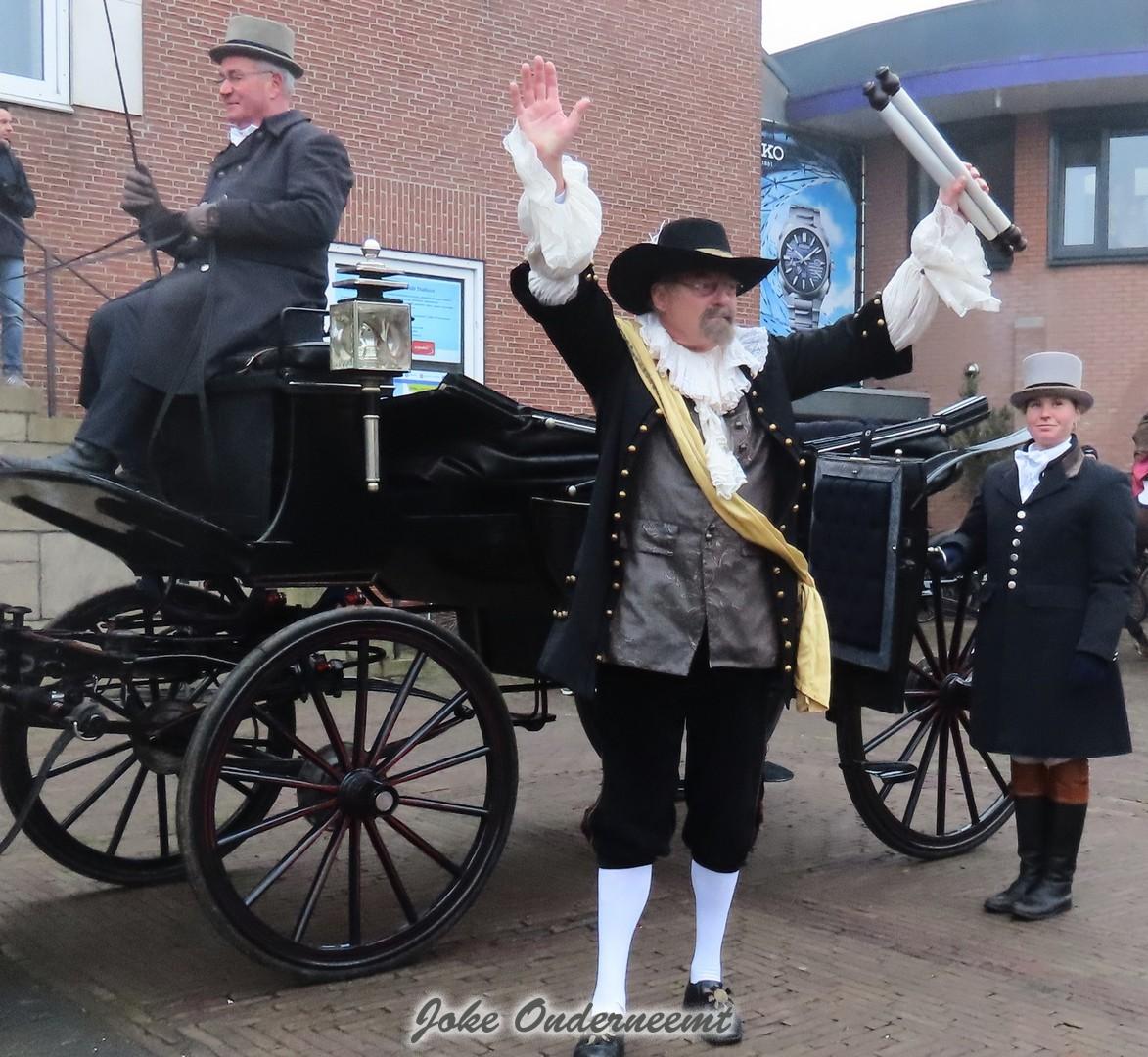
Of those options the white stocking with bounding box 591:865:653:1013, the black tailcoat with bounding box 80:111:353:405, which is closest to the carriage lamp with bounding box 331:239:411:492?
the black tailcoat with bounding box 80:111:353:405

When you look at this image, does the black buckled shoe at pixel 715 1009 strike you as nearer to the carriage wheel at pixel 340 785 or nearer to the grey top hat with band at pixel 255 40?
the carriage wheel at pixel 340 785

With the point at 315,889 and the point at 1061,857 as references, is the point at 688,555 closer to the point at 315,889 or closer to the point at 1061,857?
the point at 315,889

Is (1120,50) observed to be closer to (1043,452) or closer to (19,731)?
(1043,452)

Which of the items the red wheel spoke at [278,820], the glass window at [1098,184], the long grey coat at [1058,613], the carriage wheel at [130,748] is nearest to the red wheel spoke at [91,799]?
the carriage wheel at [130,748]

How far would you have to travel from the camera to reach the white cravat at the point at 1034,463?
4468 mm

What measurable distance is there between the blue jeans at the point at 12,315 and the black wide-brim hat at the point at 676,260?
5.74ft

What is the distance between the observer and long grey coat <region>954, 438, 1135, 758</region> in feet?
14.1

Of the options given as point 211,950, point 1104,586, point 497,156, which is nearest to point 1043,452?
point 1104,586

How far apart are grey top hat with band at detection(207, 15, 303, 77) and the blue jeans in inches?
31.8

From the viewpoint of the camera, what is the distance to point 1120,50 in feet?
53.6

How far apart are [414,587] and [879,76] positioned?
1.97 meters

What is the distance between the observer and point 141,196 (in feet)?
12.6

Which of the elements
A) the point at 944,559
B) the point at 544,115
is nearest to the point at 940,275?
the point at 544,115

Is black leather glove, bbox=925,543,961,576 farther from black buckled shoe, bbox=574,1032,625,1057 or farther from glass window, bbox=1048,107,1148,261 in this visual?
glass window, bbox=1048,107,1148,261
